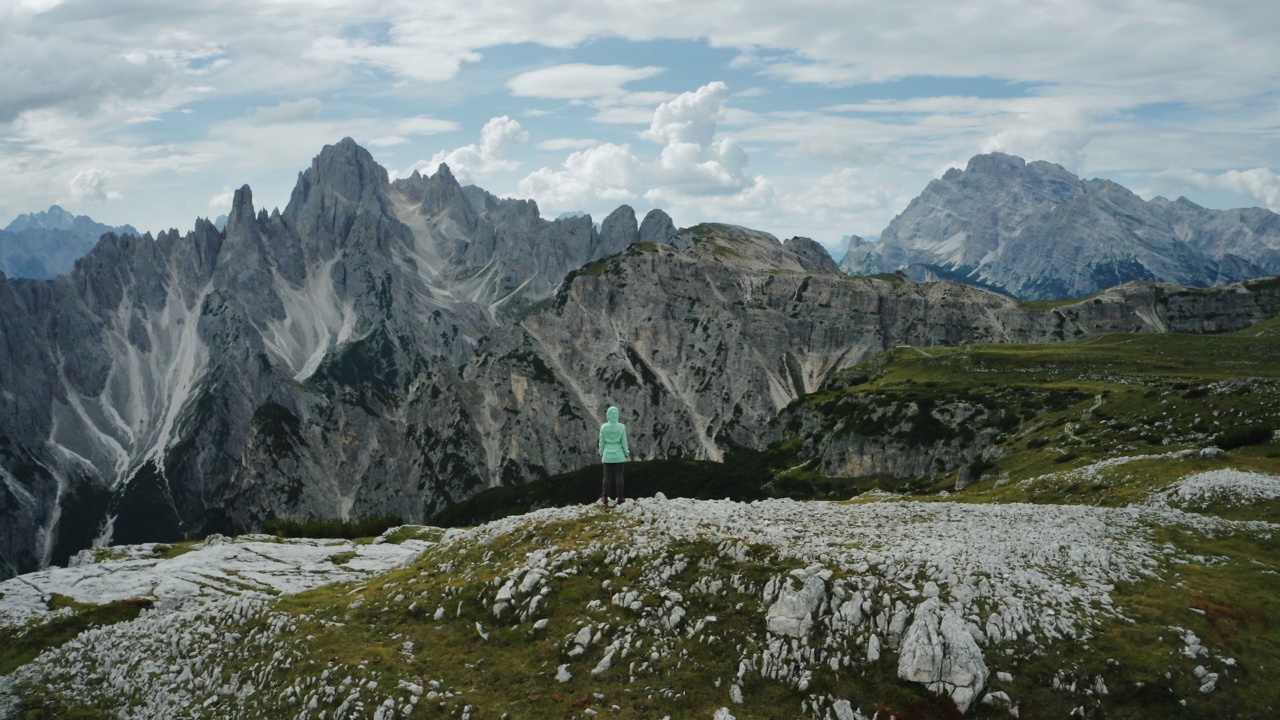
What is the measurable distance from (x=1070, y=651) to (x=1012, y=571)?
3.96 metres

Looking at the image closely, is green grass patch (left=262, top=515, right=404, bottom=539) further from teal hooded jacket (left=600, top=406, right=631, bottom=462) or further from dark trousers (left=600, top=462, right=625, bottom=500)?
teal hooded jacket (left=600, top=406, right=631, bottom=462)

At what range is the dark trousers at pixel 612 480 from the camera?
38.5 m

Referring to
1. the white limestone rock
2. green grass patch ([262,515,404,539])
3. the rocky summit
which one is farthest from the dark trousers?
green grass patch ([262,515,404,539])

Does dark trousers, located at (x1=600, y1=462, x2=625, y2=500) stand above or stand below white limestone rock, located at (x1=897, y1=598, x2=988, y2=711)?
above

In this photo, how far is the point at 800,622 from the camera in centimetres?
2653

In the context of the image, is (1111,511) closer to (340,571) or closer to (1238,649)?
(1238,649)

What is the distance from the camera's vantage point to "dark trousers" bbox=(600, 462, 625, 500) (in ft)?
126

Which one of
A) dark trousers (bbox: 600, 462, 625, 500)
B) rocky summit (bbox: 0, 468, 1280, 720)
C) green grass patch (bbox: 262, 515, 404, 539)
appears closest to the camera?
rocky summit (bbox: 0, 468, 1280, 720)

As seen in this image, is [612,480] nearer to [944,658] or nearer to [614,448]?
[614,448]

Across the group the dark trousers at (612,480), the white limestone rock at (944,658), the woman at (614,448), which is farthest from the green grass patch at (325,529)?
the white limestone rock at (944,658)

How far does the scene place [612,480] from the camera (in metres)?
41.8

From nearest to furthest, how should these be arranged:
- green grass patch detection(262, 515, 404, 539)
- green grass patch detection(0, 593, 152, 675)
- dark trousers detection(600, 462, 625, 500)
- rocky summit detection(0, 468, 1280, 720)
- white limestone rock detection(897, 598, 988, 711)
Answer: white limestone rock detection(897, 598, 988, 711) → rocky summit detection(0, 468, 1280, 720) → dark trousers detection(600, 462, 625, 500) → green grass patch detection(0, 593, 152, 675) → green grass patch detection(262, 515, 404, 539)

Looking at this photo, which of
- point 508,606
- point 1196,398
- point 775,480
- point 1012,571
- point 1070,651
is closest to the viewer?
point 1070,651

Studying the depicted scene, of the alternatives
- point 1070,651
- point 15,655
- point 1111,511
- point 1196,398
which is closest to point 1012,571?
point 1070,651
